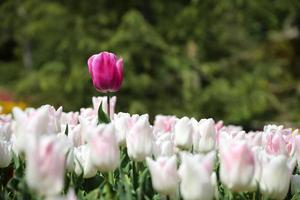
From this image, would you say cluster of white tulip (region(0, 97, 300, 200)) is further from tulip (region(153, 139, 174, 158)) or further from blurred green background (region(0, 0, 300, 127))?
blurred green background (region(0, 0, 300, 127))

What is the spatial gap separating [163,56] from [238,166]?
24.2ft

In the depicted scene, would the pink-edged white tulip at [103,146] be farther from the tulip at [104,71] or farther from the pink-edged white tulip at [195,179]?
the tulip at [104,71]

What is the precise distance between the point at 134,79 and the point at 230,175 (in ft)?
23.6

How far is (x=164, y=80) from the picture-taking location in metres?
9.27

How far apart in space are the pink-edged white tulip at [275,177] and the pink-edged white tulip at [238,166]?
7 centimetres

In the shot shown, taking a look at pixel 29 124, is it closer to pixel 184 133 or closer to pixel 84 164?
pixel 84 164

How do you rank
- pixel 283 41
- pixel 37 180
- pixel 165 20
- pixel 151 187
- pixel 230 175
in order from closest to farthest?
pixel 37 180 < pixel 230 175 < pixel 151 187 < pixel 165 20 < pixel 283 41

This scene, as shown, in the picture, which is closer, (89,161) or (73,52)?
(89,161)

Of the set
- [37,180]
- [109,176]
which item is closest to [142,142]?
[109,176]

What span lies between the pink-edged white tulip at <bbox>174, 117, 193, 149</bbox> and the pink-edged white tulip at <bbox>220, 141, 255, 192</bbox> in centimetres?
51

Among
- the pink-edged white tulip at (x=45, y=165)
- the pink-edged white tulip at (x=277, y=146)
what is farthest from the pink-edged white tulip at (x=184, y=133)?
the pink-edged white tulip at (x=45, y=165)

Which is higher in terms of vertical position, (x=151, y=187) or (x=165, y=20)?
(x=165, y=20)

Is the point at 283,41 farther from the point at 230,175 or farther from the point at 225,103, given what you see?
the point at 230,175

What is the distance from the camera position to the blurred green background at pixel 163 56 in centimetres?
861
